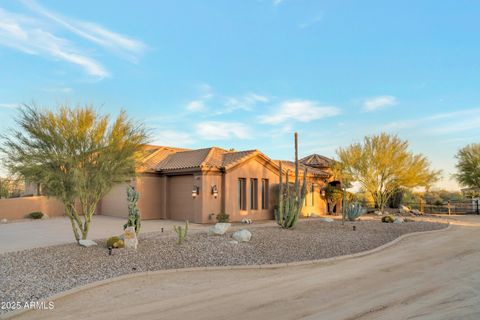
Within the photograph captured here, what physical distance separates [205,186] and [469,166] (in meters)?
23.6

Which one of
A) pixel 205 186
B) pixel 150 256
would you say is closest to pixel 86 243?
pixel 150 256

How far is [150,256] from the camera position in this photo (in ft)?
30.6

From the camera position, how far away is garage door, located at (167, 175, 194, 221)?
18.9 m

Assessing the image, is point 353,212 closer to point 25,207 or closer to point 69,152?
point 69,152

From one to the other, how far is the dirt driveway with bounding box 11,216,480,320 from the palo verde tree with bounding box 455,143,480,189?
75.5 feet

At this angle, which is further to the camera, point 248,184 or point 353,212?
point 248,184

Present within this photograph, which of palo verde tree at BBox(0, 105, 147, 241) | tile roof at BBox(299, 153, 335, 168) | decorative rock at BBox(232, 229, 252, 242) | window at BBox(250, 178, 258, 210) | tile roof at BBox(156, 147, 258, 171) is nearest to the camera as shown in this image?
palo verde tree at BBox(0, 105, 147, 241)

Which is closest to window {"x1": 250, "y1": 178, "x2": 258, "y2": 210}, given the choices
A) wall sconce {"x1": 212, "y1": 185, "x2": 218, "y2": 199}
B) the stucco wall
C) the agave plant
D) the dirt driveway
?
the stucco wall

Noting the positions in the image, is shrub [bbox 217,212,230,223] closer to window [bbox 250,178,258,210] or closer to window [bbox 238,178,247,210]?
window [bbox 238,178,247,210]

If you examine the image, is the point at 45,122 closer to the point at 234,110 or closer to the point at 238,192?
the point at 238,192

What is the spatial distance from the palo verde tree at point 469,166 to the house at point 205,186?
16111mm

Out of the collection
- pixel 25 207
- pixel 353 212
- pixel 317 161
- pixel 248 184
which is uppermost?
pixel 317 161

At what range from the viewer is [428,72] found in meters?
16.8

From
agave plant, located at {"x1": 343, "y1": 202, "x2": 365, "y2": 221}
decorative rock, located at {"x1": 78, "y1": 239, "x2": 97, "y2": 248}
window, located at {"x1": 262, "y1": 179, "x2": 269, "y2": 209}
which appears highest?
window, located at {"x1": 262, "y1": 179, "x2": 269, "y2": 209}
